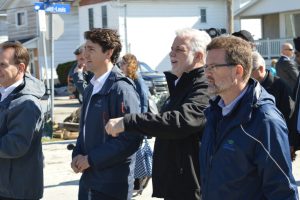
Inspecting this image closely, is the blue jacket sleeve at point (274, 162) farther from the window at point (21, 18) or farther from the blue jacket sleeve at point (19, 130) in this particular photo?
the window at point (21, 18)

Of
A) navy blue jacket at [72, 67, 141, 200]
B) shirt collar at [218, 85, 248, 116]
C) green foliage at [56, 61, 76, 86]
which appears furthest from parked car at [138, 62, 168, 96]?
shirt collar at [218, 85, 248, 116]

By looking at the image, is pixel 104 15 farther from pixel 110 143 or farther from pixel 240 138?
pixel 240 138

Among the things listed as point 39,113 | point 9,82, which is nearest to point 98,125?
point 39,113

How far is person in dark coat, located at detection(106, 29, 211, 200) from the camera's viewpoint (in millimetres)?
4098

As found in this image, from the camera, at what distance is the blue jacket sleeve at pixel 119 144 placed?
4340 mm

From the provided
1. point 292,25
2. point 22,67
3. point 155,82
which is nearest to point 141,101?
point 22,67

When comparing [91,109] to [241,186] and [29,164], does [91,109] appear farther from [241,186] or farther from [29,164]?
[241,186]

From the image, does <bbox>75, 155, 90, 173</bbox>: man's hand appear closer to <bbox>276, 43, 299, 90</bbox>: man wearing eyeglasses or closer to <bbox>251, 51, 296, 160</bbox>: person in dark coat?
<bbox>251, 51, 296, 160</bbox>: person in dark coat

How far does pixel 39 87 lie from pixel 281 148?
2324mm

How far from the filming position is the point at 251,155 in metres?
3.29

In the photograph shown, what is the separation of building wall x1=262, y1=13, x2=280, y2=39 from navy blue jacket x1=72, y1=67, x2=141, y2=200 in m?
35.4

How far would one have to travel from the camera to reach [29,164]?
4648mm

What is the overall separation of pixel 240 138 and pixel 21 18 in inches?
1943

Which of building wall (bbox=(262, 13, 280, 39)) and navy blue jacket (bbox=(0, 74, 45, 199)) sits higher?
building wall (bbox=(262, 13, 280, 39))
